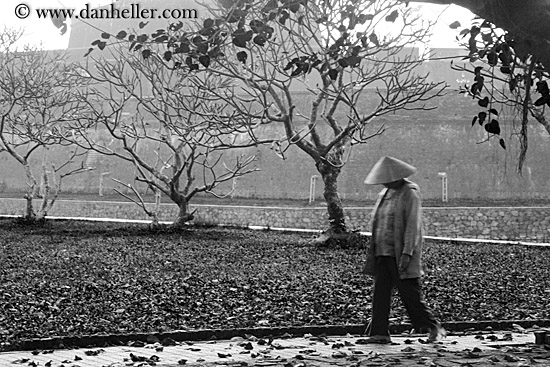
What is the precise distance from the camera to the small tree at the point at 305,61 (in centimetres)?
631

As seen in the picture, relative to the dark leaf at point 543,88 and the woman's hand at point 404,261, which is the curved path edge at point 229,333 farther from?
the dark leaf at point 543,88

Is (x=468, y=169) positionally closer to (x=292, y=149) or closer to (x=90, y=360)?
(x=292, y=149)

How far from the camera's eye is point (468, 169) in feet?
119

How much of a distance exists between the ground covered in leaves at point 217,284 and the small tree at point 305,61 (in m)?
2.19

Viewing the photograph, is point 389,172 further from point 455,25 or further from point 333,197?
point 333,197

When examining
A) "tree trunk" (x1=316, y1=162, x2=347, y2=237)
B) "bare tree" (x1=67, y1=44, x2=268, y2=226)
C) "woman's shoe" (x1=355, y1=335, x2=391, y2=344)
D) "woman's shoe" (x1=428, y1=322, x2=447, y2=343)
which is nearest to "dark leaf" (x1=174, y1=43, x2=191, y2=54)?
"woman's shoe" (x1=355, y1=335, x2=391, y2=344)

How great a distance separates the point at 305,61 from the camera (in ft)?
23.3

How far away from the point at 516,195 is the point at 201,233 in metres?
20.5

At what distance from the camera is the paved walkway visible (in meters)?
5.50

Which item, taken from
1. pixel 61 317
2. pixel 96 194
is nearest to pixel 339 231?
pixel 61 317

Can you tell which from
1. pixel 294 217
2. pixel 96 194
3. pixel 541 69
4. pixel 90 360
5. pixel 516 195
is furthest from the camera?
pixel 96 194

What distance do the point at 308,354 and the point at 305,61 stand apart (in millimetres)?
2554

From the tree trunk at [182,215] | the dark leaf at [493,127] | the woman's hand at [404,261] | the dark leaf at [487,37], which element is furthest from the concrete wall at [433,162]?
the dark leaf at [493,127]

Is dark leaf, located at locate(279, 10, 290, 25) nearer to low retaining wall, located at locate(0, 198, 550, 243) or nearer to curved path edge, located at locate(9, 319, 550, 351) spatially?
curved path edge, located at locate(9, 319, 550, 351)
